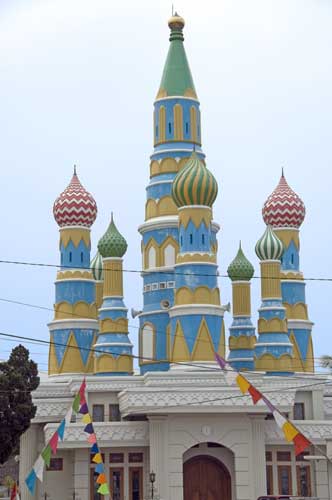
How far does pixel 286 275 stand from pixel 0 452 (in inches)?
882

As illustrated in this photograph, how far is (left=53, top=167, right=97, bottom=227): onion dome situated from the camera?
57781 mm

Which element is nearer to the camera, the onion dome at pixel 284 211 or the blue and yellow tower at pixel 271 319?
the blue and yellow tower at pixel 271 319

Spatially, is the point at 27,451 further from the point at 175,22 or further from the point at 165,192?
the point at 175,22

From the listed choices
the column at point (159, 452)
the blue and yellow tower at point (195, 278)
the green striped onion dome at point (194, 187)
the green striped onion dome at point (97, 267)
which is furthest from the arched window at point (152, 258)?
the column at point (159, 452)

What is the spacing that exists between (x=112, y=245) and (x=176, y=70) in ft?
31.7

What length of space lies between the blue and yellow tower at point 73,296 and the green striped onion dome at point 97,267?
2.58 metres

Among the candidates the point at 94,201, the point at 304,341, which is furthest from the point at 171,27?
the point at 304,341

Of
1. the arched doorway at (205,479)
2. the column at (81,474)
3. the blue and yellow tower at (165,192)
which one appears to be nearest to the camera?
the column at (81,474)

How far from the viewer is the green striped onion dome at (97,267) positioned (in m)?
60.1

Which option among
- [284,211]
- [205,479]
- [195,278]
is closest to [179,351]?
[195,278]

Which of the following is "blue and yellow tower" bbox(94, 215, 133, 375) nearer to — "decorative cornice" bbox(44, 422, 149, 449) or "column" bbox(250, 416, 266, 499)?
"decorative cornice" bbox(44, 422, 149, 449)

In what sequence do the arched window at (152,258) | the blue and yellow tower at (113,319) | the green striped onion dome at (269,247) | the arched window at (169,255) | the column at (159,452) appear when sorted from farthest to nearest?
the green striped onion dome at (269,247), the arched window at (152,258), the arched window at (169,255), the blue and yellow tower at (113,319), the column at (159,452)

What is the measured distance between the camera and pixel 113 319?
54.4 m

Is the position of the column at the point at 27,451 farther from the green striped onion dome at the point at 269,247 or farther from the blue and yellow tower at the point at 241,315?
the green striped onion dome at the point at 269,247
